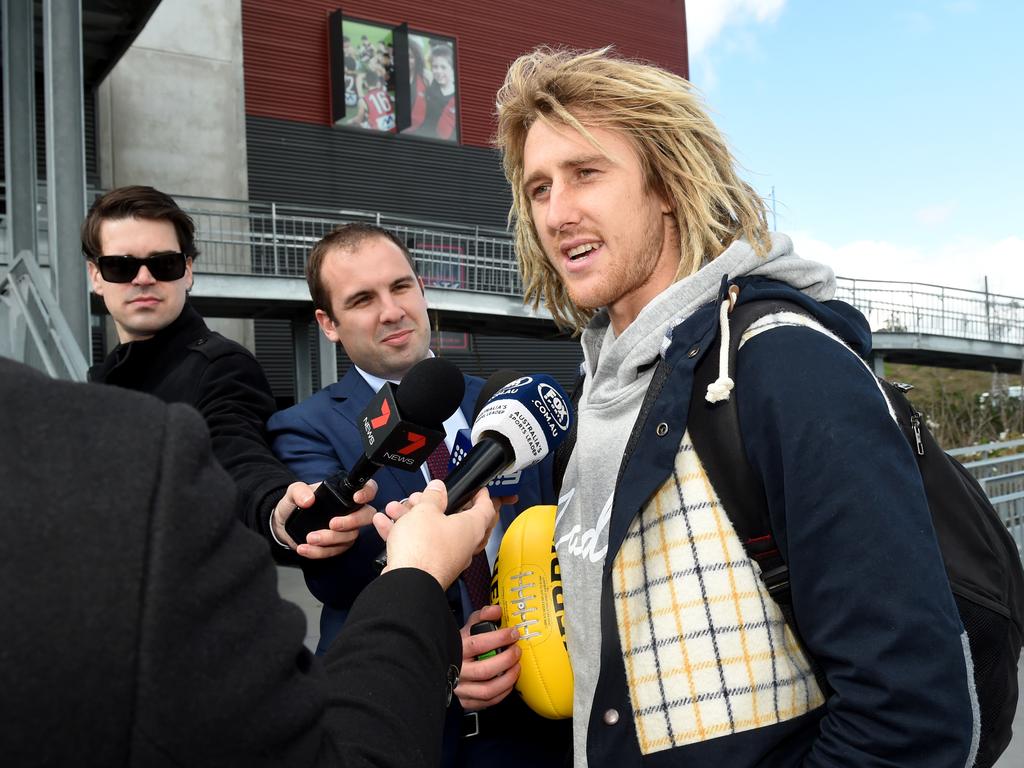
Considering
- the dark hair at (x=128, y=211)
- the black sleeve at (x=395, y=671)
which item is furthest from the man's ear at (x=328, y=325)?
the black sleeve at (x=395, y=671)

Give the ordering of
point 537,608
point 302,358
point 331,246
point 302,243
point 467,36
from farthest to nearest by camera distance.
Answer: point 467,36 < point 302,243 < point 302,358 < point 331,246 < point 537,608

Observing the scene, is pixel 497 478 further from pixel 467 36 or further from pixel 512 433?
pixel 467 36

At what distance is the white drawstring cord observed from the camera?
5.16 feet

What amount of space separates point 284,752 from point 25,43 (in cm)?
673

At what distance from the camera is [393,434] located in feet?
5.79

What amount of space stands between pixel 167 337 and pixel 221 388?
1.29 feet

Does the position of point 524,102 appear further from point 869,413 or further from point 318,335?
point 318,335

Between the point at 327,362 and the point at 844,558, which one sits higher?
the point at 327,362

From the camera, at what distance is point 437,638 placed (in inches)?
47.0

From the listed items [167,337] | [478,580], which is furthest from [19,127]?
[478,580]

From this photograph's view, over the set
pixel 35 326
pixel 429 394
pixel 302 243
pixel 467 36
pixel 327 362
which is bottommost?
pixel 429 394

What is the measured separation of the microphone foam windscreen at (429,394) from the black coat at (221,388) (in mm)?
466

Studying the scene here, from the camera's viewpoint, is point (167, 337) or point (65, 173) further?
point (65, 173)

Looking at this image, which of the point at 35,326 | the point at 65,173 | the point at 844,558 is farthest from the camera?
the point at 65,173
